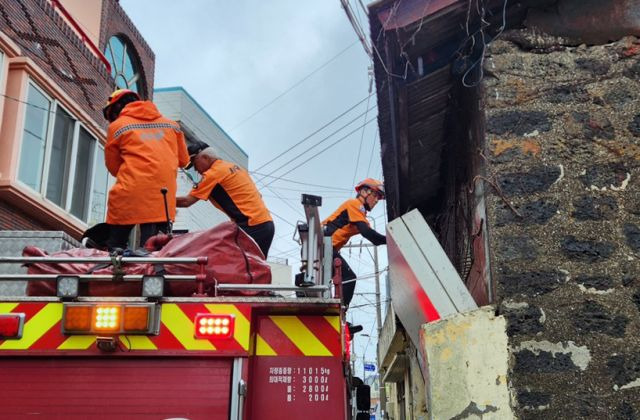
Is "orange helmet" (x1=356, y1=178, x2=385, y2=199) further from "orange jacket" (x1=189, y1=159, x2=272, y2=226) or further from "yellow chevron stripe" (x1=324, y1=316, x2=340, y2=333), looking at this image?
"yellow chevron stripe" (x1=324, y1=316, x2=340, y2=333)

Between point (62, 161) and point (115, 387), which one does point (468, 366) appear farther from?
point (62, 161)

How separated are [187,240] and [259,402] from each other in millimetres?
1018

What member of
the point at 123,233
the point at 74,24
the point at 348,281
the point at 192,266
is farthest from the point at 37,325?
the point at 74,24

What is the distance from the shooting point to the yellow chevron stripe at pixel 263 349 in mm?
3266

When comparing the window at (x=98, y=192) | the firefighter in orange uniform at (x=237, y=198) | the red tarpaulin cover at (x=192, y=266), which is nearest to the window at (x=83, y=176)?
the window at (x=98, y=192)

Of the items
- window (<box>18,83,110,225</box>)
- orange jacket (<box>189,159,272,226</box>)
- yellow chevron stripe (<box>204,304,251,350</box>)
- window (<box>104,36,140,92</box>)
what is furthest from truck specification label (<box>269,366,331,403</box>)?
window (<box>104,36,140,92</box>)

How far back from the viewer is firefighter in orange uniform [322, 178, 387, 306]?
7.75 m

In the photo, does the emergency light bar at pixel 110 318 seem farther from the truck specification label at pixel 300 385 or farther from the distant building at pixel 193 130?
the distant building at pixel 193 130

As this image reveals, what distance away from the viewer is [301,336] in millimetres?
3311

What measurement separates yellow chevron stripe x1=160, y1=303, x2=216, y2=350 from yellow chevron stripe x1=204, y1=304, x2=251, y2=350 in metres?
0.13

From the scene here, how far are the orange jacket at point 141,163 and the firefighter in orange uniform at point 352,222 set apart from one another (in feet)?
9.37

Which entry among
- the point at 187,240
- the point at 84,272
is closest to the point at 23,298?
the point at 84,272

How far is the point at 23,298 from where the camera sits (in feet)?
10.9

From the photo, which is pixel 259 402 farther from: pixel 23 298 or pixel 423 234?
pixel 423 234
